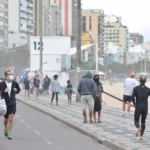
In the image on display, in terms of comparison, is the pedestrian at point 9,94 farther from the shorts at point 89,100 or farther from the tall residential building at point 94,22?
the tall residential building at point 94,22

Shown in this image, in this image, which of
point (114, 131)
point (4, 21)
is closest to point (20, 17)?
point (4, 21)

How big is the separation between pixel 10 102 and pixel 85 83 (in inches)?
168

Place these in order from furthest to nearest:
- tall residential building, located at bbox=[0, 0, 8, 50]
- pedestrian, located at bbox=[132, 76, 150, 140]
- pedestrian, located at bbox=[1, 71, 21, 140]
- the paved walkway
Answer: tall residential building, located at bbox=[0, 0, 8, 50] → pedestrian, located at bbox=[1, 71, 21, 140] → pedestrian, located at bbox=[132, 76, 150, 140] → the paved walkway

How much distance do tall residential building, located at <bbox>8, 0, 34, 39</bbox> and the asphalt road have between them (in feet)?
399

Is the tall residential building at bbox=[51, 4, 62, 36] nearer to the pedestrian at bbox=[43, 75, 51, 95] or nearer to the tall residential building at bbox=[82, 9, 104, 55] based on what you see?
the tall residential building at bbox=[82, 9, 104, 55]

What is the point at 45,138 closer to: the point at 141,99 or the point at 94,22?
the point at 141,99

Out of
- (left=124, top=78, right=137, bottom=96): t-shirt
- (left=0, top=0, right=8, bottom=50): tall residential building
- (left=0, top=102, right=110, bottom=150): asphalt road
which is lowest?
(left=0, top=102, right=110, bottom=150): asphalt road

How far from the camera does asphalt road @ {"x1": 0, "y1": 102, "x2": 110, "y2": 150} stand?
41.3 feet

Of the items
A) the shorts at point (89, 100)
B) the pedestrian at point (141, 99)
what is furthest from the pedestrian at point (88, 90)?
the pedestrian at point (141, 99)

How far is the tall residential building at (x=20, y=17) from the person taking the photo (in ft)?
461

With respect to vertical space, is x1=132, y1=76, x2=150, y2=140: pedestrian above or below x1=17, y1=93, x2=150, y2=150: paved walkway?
above

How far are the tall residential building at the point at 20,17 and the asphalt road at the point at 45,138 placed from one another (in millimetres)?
121507

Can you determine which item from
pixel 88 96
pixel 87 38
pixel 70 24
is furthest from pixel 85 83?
pixel 70 24

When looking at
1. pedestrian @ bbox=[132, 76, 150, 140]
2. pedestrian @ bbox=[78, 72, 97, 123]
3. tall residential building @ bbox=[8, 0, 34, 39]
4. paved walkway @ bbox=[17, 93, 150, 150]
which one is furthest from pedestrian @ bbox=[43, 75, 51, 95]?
tall residential building @ bbox=[8, 0, 34, 39]
